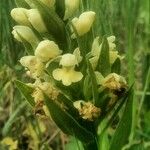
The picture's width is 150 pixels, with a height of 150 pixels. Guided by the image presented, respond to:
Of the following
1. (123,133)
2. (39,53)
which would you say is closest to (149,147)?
(123,133)

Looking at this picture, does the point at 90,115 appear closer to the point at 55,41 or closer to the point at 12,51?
the point at 55,41

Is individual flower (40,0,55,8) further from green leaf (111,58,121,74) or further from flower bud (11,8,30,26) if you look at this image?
green leaf (111,58,121,74)

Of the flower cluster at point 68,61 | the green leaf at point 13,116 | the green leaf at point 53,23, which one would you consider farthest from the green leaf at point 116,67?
the green leaf at point 13,116

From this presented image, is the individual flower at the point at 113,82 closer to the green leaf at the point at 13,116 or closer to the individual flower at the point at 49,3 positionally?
the individual flower at the point at 49,3

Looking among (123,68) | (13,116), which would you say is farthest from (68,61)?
(123,68)

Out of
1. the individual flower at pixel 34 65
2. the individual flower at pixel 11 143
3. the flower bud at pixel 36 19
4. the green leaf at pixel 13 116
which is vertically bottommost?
the individual flower at pixel 11 143

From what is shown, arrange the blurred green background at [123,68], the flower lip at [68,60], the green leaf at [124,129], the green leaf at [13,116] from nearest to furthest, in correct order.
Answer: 1. the flower lip at [68,60]
2. the green leaf at [124,129]
3. the blurred green background at [123,68]
4. the green leaf at [13,116]
